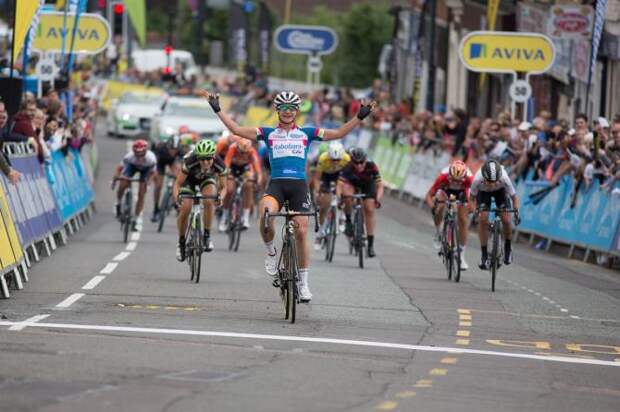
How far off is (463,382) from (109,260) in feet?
36.6

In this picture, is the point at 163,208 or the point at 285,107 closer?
the point at 285,107

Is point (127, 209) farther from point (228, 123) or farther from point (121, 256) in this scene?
point (228, 123)

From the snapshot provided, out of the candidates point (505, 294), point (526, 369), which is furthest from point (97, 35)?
point (526, 369)

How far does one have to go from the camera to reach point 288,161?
15312 mm

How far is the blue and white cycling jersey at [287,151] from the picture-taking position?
15289 mm

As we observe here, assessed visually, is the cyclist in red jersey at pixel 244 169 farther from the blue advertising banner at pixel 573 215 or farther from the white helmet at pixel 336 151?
the blue advertising banner at pixel 573 215

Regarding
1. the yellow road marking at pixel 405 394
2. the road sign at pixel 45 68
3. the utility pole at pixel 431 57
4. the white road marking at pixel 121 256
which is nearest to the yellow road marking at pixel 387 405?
the yellow road marking at pixel 405 394

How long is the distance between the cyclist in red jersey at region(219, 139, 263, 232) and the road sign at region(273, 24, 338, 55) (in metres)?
36.3

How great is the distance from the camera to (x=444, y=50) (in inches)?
2399

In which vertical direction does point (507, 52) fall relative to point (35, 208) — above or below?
above

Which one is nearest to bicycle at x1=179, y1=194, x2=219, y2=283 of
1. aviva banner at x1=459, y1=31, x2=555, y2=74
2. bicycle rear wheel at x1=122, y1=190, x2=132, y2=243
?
bicycle rear wheel at x1=122, y1=190, x2=132, y2=243

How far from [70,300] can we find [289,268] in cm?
237

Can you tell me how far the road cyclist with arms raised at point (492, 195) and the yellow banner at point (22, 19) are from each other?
23.9ft

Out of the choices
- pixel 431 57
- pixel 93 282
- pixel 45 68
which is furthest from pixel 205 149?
pixel 431 57
